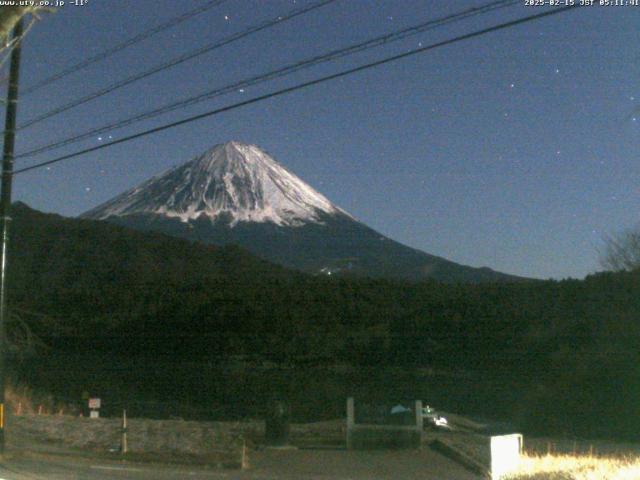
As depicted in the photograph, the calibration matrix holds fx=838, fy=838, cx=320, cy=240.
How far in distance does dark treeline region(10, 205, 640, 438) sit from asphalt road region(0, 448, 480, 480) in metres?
15.0

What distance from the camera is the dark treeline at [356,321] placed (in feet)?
114

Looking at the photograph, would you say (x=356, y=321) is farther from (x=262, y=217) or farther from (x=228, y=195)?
(x=228, y=195)

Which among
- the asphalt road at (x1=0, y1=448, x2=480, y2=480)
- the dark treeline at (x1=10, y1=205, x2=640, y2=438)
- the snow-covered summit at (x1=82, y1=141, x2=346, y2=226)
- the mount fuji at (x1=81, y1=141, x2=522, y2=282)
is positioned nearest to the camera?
the asphalt road at (x1=0, y1=448, x2=480, y2=480)

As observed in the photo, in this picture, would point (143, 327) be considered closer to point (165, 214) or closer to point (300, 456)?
point (300, 456)

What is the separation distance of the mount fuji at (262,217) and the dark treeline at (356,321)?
1165 inches

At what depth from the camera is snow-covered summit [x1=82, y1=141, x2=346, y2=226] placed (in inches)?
4218

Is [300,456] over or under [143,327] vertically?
under

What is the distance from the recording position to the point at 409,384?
41.2 metres

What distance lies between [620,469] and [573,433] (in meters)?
18.4

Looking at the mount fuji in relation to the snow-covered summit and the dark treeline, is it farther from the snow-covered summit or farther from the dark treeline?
the dark treeline

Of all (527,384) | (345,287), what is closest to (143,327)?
(345,287)

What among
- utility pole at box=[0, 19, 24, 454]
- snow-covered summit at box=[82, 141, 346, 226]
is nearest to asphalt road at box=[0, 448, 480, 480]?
utility pole at box=[0, 19, 24, 454]

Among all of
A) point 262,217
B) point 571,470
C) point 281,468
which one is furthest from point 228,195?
point 571,470

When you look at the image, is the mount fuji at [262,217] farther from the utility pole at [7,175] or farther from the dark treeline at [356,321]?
the utility pole at [7,175]
